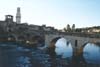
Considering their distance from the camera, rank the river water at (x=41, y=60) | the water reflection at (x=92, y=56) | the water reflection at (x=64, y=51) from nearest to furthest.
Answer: the river water at (x=41, y=60) → the water reflection at (x=92, y=56) → the water reflection at (x=64, y=51)

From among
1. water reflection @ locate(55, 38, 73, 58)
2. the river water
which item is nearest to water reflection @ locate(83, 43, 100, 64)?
the river water

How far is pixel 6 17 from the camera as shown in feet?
425

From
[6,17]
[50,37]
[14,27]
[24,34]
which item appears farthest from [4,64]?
[6,17]

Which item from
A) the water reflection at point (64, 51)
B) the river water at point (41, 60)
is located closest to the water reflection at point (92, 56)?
the river water at point (41, 60)

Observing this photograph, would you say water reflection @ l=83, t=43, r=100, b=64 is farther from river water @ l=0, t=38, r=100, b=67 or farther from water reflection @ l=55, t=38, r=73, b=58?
water reflection @ l=55, t=38, r=73, b=58

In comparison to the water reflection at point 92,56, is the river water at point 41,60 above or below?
above

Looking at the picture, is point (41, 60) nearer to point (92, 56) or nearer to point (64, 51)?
point (92, 56)

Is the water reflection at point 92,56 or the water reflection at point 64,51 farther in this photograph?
the water reflection at point 64,51

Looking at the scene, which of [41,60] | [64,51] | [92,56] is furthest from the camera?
[64,51]

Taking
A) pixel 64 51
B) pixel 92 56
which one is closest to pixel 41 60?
pixel 92 56

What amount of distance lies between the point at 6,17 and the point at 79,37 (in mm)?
76672

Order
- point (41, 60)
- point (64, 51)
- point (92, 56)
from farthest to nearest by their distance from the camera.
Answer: point (64, 51)
point (92, 56)
point (41, 60)

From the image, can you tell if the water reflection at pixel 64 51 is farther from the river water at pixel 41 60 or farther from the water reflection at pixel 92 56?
the water reflection at pixel 92 56

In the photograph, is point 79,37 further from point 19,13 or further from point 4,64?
point 19,13
